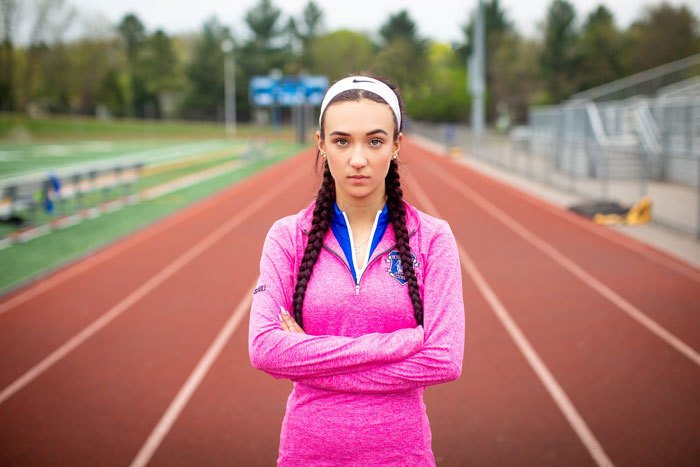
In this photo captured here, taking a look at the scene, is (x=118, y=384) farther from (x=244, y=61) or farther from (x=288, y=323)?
(x=244, y=61)

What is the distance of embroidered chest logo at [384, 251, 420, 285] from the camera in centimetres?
173

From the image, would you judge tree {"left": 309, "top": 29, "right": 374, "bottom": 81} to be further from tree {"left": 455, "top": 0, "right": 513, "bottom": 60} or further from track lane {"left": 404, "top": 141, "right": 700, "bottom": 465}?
tree {"left": 455, "top": 0, "right": 513, "bottom": 60}

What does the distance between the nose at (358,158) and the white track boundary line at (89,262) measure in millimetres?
7017

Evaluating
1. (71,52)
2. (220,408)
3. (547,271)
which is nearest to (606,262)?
(547,271)

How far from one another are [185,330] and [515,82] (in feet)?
207

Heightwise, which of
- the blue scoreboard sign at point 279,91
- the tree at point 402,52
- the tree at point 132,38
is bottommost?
the tree at point 402,52

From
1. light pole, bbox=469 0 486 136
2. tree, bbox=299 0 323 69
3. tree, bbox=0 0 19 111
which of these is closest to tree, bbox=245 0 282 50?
tree, bbox=0 0 19 111

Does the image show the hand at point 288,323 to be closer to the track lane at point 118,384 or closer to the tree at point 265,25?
the track lane at point 118,384

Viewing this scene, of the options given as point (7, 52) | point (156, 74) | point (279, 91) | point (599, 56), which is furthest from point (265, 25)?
point (599, 56)

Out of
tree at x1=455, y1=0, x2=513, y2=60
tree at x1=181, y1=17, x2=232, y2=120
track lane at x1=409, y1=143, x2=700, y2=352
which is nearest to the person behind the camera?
track lane at x1=409, y1=143, x2=700, y2=352

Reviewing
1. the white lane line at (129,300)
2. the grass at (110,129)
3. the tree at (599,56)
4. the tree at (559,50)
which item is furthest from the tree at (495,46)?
the white lane line at (129,300)

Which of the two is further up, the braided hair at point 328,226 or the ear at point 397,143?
the ear at point 397,143

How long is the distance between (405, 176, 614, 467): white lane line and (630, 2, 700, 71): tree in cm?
3666

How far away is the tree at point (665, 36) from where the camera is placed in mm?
40062
